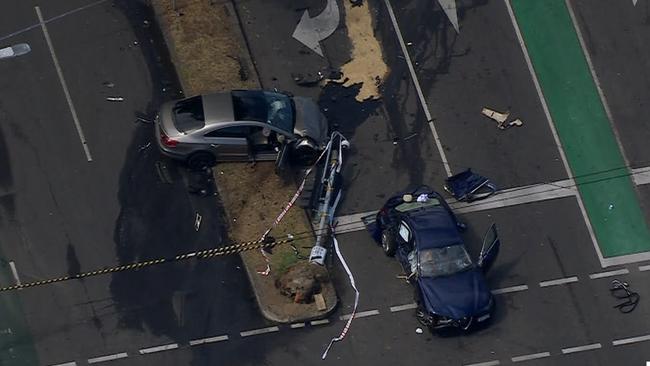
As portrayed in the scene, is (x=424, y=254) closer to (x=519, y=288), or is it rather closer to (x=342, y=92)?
(x=519, y=288)

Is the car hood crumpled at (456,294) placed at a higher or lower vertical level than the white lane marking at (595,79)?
lower

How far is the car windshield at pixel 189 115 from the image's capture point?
23.1 m

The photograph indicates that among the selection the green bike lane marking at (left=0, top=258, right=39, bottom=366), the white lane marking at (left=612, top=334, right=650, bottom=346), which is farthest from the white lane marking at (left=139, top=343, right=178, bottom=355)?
the white lane marking at (left=612, top=334, right=650, bottom=346)

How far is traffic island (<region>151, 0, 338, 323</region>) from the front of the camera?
2234 cm

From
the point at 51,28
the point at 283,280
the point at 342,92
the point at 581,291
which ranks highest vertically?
the point at 51,28

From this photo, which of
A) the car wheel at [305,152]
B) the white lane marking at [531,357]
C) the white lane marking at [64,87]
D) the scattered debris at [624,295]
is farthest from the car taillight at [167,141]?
the scattered debris at [624,295]

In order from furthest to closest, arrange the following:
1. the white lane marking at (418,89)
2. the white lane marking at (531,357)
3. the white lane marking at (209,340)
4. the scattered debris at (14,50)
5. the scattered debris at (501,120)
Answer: the scattered debris at (501,120), the scattered debris at (14,50), the white lane marking at (418,89), the white lane marking at (531,357), the white lane marking at (209,340)

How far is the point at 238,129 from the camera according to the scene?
2323 cm

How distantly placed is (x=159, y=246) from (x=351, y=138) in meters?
6.24

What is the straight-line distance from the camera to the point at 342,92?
83.6ft

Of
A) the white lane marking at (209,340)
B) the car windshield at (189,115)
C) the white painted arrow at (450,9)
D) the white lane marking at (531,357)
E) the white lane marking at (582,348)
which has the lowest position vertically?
the white lane marking at (582,348)

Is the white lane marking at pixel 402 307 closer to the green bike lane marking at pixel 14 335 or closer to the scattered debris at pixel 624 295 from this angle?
the scattered debris at pixel 624 295

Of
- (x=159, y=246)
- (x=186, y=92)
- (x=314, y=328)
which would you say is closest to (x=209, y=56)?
(x=186, y=92)

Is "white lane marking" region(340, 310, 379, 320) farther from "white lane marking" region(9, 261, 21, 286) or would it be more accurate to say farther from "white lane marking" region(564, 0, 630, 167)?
"white lane marking" region(564, 0, 630, 167)
